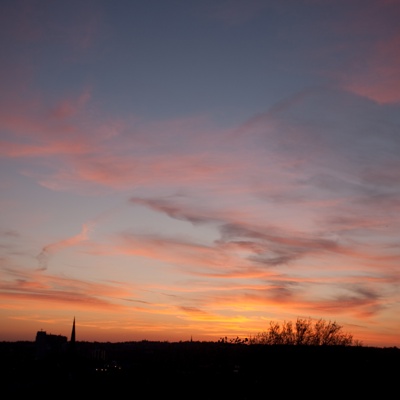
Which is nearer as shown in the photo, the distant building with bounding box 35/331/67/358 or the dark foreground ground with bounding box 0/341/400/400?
the dark foreground ground with bounding box 0/341/400/400

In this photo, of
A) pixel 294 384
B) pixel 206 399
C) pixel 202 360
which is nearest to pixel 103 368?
pixel 202 360

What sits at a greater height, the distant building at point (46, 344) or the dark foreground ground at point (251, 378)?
the distant building at point (46, 344)

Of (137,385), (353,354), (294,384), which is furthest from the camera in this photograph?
(137,385)

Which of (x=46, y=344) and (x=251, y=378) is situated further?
(x=46, y=344)

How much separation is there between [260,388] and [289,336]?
3554cm

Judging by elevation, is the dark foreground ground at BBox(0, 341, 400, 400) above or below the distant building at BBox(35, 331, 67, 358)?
below

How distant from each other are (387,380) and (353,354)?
13.6 meters

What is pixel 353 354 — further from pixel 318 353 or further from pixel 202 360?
pixel 202 360

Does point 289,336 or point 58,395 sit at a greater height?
point 289,336

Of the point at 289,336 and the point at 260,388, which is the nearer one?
the point at 260,388

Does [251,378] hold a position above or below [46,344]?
below

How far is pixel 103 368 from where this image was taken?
12306 cm

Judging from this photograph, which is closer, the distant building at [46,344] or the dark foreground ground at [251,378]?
the dark foreground ground at [251,378]

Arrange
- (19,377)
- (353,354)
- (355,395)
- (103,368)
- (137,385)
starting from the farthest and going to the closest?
(103,368), (19,377), (137,385), (353,354), (355,395)
